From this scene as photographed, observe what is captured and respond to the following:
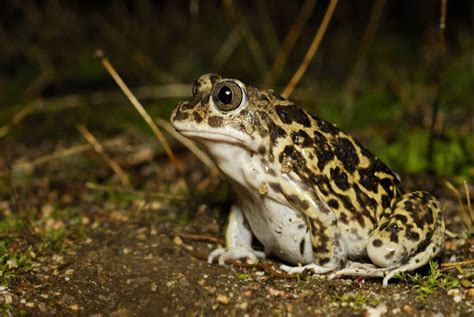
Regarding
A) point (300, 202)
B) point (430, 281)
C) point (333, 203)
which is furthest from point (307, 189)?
point (430, 281)

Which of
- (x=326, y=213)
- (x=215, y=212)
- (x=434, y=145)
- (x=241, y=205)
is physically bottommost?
(x=215, y=212)

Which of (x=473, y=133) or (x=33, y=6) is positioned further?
(x=33, y=6)

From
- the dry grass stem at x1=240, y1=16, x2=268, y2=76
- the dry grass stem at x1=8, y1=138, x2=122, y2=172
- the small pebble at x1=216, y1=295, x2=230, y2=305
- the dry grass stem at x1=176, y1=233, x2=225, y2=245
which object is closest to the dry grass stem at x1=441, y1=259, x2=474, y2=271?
the small pebble at x1=216, y1=295, x2=230, y2=305

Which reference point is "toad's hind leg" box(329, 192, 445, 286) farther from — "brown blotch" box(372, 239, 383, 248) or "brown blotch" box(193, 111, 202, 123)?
"brown blotch" box(193, 111, 202, 123)

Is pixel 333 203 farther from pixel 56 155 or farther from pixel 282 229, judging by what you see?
pixel 56 155

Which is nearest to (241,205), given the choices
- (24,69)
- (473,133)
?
(473,133)

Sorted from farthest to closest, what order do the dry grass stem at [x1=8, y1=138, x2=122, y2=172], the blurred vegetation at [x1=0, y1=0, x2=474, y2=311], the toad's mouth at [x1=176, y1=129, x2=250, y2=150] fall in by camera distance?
1. the dry grass stem at [x1=8, y1=138, x2=122, y2=172]
2. the blurred vegetation at [x1=0, y1=0, x2=474, y2=311]
3. the toad's mouth at [x1=176, y1=129, x2=250, y2=150]

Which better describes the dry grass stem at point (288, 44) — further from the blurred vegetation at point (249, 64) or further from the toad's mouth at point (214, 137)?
the toad's mouth at point (214, 137)

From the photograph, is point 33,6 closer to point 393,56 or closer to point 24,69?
point 24,69
